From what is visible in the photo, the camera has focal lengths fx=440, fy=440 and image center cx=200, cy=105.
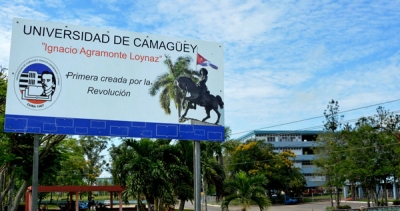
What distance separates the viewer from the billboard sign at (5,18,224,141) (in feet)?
39.3

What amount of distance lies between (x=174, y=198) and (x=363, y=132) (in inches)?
836

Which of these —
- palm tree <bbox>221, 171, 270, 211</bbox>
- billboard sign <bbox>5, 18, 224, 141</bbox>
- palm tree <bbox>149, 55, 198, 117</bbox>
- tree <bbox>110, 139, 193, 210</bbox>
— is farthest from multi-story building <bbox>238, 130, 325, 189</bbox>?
palm tree <bbox>149, 55, 198, 117</bbox>

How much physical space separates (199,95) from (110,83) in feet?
9.24

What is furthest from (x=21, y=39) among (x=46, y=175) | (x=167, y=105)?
(x=46, y=175)

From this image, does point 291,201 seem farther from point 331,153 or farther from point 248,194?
point 248,194

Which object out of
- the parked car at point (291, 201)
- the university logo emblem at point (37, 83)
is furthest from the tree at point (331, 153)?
the university logo emblem at point (37, 83)

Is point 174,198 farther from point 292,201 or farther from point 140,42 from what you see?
point 292,201

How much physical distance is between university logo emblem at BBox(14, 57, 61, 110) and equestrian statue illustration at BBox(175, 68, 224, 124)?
3639mm

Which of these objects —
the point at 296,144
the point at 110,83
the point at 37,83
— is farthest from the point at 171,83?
the point at 296,144

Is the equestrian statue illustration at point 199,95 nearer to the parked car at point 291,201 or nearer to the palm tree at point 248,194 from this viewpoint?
the palm tree at point 248,194

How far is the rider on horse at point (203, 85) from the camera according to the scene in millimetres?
13812

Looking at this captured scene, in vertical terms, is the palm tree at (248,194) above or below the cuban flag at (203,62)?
below

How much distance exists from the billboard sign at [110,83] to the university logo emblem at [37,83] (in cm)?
3

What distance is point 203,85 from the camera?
13906 mm
